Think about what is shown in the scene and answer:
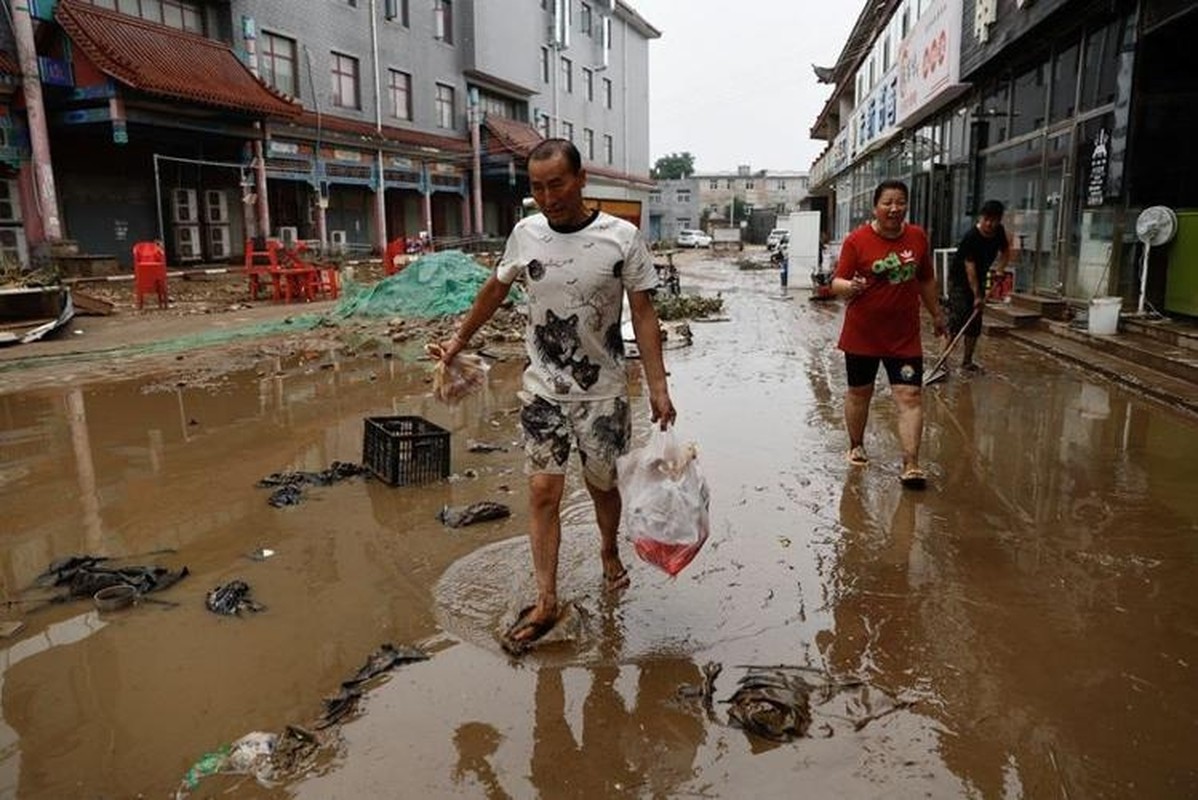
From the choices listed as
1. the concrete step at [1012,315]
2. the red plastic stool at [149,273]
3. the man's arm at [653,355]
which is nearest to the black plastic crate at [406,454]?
the man's arm at [653,355]

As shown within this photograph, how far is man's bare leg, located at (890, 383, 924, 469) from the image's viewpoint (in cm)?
524

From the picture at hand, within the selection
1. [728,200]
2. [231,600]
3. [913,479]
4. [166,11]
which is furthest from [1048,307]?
[728,200]

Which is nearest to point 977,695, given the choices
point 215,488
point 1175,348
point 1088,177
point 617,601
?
point 617,601

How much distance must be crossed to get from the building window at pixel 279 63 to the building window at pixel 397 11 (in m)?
5.08

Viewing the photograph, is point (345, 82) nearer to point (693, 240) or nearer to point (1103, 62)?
point (1103, 62)

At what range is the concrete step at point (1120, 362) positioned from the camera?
7285mm

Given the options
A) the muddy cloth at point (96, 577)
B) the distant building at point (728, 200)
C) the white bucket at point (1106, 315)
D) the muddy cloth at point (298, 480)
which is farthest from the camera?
the distant building at point (728, 200)

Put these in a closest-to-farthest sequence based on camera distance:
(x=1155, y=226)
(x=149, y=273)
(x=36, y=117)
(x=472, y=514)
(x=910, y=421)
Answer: (x=472, y=514) < (x=910, y=421) < (x=1155, y=226) < (x=149, y=273) < (x=36, y=117)

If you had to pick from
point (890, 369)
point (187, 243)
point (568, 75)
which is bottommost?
point (890, 369)

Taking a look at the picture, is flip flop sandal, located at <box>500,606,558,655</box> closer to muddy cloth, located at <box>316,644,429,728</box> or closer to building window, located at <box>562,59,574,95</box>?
muddy cloth, located at <box>316,644,429,728</box>

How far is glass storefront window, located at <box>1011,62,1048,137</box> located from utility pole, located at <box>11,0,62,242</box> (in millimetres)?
18062

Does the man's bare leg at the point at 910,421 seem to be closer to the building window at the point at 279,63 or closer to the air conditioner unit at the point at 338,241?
the air conditioner unit at the point at 338,241

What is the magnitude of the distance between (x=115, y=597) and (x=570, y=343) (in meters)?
2.21

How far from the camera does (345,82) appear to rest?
27.8 m
